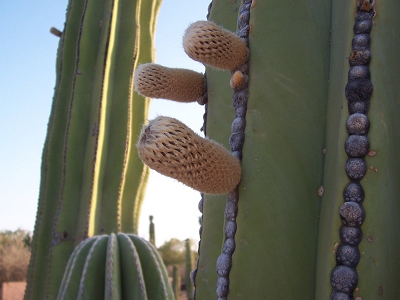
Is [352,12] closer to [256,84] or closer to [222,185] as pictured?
[256,84]

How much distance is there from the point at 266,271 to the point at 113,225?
195cm

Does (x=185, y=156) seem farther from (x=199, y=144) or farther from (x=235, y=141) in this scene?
(x=235, y=141)

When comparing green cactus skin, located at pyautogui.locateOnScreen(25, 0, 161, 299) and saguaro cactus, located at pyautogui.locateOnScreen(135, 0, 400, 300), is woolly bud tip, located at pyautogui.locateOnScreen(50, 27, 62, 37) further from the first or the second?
saguaro cactus, located at pyautogui.locateOnScreen(135, 0, 400, 300)

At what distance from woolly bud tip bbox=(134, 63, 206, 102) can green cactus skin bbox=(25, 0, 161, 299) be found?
1645 mm

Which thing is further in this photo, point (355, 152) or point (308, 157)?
point (308, 157)

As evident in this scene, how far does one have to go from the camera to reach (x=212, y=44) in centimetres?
85

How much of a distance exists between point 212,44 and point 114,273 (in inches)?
40.5

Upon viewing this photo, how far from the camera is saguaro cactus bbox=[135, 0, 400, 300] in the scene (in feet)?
2.30

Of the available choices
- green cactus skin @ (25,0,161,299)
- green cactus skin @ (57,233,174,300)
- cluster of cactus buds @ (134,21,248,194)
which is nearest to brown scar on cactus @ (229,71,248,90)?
cluster of cactus buds @ (134,21,248,194)

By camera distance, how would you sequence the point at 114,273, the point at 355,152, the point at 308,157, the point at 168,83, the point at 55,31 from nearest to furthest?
the point at 355,152 < the point at 308,157 < the point at 168,83 < the point at 114,273 < the point at 55,31

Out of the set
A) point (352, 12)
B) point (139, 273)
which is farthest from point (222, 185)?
point (139, 273)

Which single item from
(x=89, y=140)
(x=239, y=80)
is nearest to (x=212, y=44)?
(x=239, y=80)

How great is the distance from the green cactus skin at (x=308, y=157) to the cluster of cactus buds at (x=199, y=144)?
39 mm

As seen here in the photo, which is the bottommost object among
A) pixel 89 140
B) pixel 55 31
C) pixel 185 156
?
pixel 185 156
